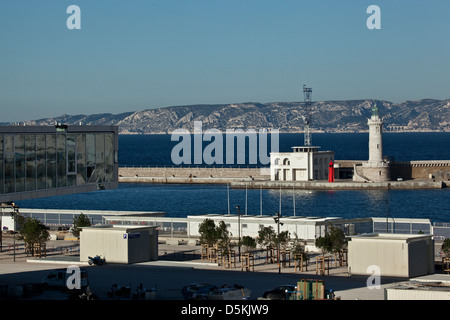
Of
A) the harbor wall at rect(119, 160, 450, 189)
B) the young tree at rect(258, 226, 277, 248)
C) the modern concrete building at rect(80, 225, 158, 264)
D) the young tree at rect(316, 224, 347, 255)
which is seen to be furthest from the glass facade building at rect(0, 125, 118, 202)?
the harbor wall at rect(119, 160, 450, 189)

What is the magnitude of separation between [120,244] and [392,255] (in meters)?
13.5

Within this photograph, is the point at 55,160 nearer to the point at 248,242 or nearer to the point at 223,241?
the point at 223,241

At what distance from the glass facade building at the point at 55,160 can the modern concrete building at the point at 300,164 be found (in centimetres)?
7320

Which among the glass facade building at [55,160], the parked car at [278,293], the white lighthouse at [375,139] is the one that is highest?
the white lighthouse at [375,139]

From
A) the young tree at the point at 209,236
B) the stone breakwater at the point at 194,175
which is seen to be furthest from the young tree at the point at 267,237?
the stone breakwater at the point at 194,175

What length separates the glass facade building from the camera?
31.3 metres

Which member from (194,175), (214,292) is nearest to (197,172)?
(194,175)

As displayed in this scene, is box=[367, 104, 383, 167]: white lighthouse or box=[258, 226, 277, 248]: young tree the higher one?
box=[367, 104, 383, 167]: white lighthouse

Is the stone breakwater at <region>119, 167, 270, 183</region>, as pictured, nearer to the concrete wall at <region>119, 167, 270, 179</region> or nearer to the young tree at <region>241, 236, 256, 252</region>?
the concrete wall at <region>119, 167, 270, 179</region>

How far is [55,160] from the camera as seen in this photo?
33.2 m

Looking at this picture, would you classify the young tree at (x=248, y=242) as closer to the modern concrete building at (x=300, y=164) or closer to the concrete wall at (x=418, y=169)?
the modern concrete building at (x=300, y=164)

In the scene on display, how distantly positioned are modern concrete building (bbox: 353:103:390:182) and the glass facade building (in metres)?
74.9

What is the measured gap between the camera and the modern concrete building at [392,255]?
35750mm
